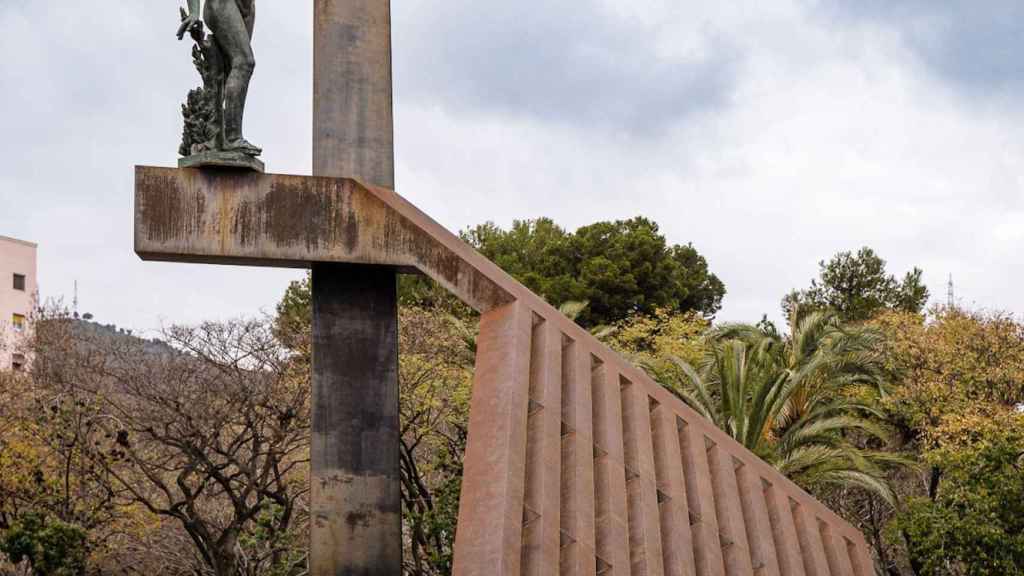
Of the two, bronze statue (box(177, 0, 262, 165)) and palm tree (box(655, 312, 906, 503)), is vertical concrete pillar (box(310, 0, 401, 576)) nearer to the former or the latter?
bronze statue (box(177, 0, 262, 165))

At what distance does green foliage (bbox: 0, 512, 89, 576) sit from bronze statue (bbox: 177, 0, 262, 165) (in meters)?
12.5

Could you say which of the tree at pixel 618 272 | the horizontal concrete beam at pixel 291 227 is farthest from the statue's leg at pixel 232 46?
the tree at pixel 618 272

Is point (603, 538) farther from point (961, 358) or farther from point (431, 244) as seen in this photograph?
point (961, 358)

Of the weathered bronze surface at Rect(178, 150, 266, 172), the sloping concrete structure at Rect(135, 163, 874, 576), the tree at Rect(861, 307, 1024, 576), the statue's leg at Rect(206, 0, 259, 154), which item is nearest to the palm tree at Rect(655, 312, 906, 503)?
the tree at Rect(861, 307, 1024, 576)

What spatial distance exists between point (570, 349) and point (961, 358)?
53.4ft

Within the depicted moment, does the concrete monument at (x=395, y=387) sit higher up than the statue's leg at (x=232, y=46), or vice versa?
the statue's leg at (x=232, y=46)

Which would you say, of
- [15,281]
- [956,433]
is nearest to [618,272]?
[956,433]

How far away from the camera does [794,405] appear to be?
23719 millimetres

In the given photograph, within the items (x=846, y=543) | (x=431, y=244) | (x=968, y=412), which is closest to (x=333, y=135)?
(x=431, y=244)

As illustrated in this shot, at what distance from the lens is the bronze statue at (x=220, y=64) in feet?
33.3

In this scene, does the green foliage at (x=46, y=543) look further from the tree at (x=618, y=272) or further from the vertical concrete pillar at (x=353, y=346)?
the tree at (x=618, y=272)

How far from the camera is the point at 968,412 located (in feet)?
72.5

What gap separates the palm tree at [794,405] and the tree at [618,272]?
15337 millimetres

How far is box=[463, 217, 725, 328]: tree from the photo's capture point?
4238 cm
